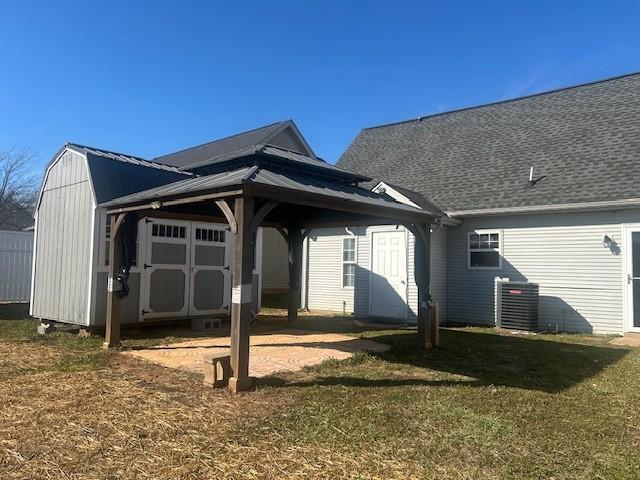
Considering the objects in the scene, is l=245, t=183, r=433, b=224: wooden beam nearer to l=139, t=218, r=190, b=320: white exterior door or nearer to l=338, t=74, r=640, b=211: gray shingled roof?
l=139, t=218, r=190, b=320: white exterior door

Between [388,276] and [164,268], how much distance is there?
546 centimetres

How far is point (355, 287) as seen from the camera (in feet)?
43.6

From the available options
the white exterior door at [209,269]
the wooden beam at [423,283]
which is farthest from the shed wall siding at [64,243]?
the wooden beam at [423,283]

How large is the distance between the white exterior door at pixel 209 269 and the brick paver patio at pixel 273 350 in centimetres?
176

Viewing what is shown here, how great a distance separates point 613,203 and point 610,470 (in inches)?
314

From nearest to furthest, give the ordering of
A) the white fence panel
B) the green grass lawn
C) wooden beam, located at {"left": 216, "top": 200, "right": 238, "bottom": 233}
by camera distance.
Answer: the green grass lawn < wooden beam, located at {"left": 216, "top": 200, "right": 238, "bottom": 233} < the white fence panel

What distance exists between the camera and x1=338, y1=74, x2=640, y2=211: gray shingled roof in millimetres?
11156

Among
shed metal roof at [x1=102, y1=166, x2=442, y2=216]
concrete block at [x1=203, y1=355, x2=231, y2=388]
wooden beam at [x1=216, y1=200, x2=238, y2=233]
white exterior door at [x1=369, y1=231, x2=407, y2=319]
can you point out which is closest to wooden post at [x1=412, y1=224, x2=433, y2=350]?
shed metal roof at [x1=102, y1=166, x2=442, y2=216]

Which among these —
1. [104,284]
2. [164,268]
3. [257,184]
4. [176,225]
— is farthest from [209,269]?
[257,184]

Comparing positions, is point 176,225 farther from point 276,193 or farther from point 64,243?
point 276,193

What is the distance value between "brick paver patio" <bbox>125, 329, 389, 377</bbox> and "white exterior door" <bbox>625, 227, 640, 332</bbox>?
17.8 feet

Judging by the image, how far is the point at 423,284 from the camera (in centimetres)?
808

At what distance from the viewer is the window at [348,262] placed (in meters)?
14.1

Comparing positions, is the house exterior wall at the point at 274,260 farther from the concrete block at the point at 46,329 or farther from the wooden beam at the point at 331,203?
the wooden beam at the point at 331,203
